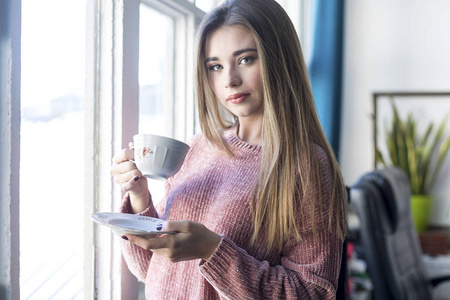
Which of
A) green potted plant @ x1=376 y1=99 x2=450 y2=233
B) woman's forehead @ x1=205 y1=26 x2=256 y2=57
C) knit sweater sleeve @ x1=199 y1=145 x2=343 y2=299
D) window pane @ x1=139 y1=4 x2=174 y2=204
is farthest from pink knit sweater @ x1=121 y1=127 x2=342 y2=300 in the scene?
green potted plant @ x1=376 y1=99 x2=450 y2=233

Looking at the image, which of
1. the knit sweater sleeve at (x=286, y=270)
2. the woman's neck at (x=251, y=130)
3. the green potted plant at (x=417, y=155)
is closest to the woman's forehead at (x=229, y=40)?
the woman's neck at (x=251, y=130)

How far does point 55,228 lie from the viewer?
1.01m

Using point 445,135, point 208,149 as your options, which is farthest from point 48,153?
point 445,135

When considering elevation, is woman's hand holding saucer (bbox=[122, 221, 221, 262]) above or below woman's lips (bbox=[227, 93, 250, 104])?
below

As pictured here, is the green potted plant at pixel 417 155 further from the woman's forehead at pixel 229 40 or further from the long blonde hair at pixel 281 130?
the woman's forehead at pixel 229 40

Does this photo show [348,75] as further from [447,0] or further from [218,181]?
[218,181]

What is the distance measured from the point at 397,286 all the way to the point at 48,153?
1379 millimetres

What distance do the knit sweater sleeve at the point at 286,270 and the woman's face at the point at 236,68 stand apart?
0.67ft

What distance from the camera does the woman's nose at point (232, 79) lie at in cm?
95

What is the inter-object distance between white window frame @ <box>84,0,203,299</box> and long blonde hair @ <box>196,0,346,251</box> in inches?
6.9

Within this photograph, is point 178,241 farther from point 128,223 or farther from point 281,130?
point 281,130

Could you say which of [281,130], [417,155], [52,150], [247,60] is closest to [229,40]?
[247,60]

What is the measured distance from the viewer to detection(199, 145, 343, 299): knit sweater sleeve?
829 mm

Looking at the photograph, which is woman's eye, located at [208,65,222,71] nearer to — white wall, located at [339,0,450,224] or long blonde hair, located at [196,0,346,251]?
long blonde hair, located at [196,0,346,251]
